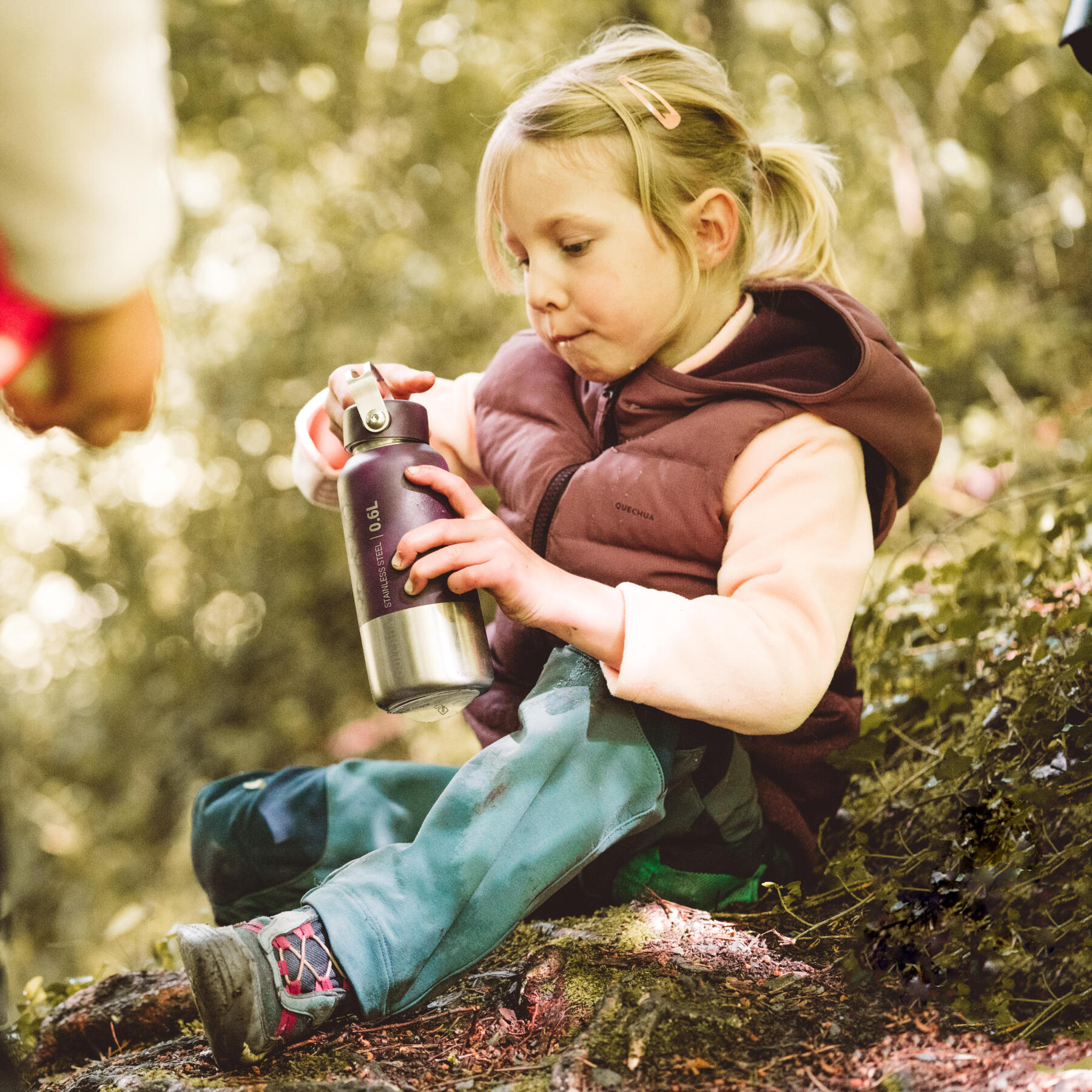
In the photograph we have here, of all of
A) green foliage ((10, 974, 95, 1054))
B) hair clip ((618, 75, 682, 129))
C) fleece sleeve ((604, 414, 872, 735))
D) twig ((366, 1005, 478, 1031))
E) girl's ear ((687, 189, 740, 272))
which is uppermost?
hair clip ((618, 75, 682, 129))

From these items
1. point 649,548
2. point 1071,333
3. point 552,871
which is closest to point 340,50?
point 1071,333

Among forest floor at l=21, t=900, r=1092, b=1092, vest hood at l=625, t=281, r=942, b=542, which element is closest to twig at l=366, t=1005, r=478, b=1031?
forest floor at l=21, t=900, r=1092, b=1092

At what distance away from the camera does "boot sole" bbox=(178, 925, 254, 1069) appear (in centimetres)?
144

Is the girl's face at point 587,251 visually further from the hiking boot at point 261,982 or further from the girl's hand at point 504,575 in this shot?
the hiking boot at point 261,982

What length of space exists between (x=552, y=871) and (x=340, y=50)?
20.8 ft

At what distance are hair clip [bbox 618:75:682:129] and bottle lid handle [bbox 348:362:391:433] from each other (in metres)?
0.76

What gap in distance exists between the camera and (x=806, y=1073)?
1397 millimetres

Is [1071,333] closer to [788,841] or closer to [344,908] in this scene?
[788,841]

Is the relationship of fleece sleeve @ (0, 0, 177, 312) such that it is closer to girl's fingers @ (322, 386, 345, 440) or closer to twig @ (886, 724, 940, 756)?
girl's fingers @ (322, 386, 345, 440)

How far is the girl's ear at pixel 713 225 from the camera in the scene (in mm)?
1947

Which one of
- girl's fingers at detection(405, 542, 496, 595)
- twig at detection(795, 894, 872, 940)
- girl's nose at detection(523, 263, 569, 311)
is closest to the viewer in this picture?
girl's fingers at detection(405, 542, 496, 595)

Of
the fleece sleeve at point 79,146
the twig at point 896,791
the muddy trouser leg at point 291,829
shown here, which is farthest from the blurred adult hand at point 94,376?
the twig at point 896,791

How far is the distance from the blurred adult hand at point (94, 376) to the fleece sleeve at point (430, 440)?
106 cm

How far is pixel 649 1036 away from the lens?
145 cm
